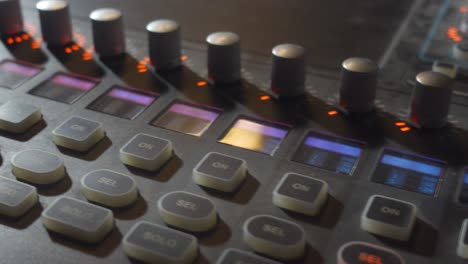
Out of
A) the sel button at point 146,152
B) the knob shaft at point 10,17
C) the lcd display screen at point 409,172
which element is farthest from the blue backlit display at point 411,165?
the knob shaft at point 10,17

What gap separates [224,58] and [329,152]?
8.5 inches

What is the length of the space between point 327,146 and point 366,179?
8 centimetres

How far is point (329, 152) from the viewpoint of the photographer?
72 cm

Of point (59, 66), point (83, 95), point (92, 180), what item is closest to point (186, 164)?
point (92, 180)

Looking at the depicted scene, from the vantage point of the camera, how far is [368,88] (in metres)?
0.77

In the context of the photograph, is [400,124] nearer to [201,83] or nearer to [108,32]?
[201,83]

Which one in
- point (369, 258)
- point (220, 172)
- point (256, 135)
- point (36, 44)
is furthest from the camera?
point (36, 44)

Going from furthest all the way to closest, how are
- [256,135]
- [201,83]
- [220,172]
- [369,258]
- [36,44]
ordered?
[36,44], [201,83], [256,135], [220,172], [369,258]

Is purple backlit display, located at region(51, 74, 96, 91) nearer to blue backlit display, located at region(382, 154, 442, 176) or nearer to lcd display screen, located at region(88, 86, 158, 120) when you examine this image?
lcd display screen, located at region(88, 86, 158, 120)

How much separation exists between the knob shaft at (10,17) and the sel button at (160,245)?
1.87ft

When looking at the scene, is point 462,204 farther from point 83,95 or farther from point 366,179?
point 83,95

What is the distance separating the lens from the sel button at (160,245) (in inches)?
21.5

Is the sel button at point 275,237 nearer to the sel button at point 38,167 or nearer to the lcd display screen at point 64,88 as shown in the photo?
the sel button at point 38,167

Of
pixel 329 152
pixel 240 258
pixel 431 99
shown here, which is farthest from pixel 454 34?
pixel 240 258
